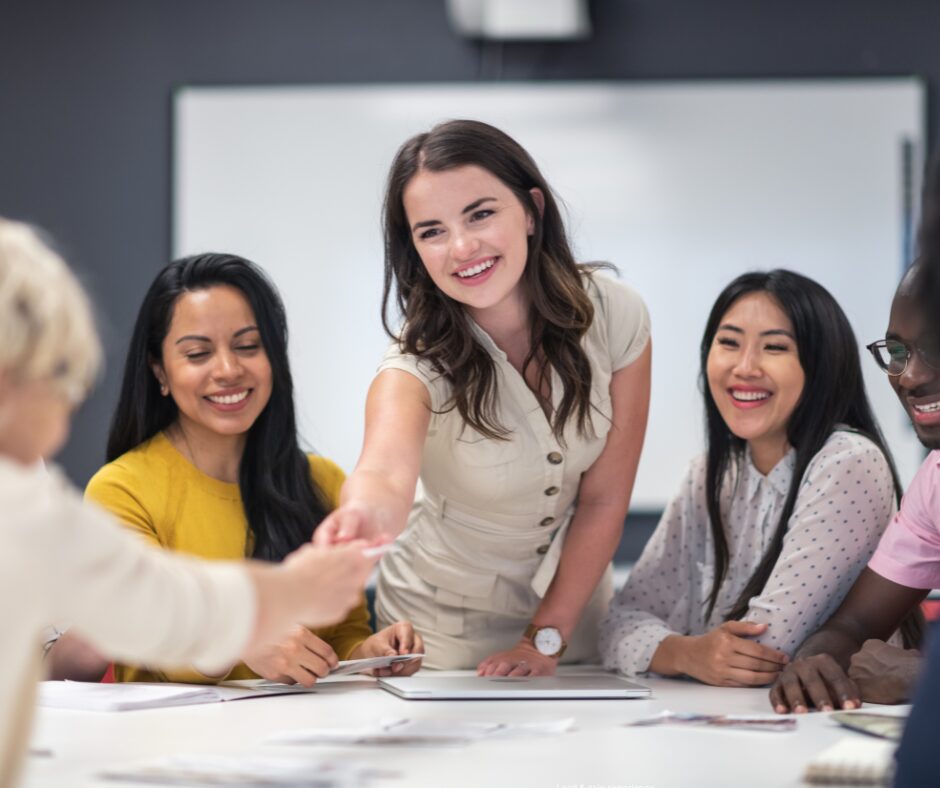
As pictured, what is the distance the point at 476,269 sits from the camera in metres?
2.07

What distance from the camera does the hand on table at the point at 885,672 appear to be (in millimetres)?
1781

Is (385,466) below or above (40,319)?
below

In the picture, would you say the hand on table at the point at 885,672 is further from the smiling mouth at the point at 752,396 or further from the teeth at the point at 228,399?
the teeth at the point at 228,399

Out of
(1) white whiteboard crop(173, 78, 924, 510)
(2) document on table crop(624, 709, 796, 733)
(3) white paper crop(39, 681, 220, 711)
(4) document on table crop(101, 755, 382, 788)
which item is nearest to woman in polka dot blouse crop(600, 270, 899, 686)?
(2) document on table crop(624, 709, 796, 733)

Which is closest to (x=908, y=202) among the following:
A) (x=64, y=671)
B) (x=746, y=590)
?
(x=746, y=590)

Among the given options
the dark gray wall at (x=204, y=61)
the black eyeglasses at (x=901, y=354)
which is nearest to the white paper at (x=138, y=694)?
the black eyeglasses at (x=901, y=354)

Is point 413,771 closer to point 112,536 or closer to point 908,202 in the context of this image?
point 112,536

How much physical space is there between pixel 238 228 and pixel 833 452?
3108mm

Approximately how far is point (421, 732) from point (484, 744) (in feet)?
0.32

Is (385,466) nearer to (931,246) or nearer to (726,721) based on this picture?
(726,721)

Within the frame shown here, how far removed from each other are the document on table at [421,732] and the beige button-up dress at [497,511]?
2.08 ft

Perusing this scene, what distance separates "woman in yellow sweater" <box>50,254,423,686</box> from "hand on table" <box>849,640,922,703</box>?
31.5 inches

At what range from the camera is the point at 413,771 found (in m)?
1.29

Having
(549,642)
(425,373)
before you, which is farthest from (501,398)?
(549,642)
